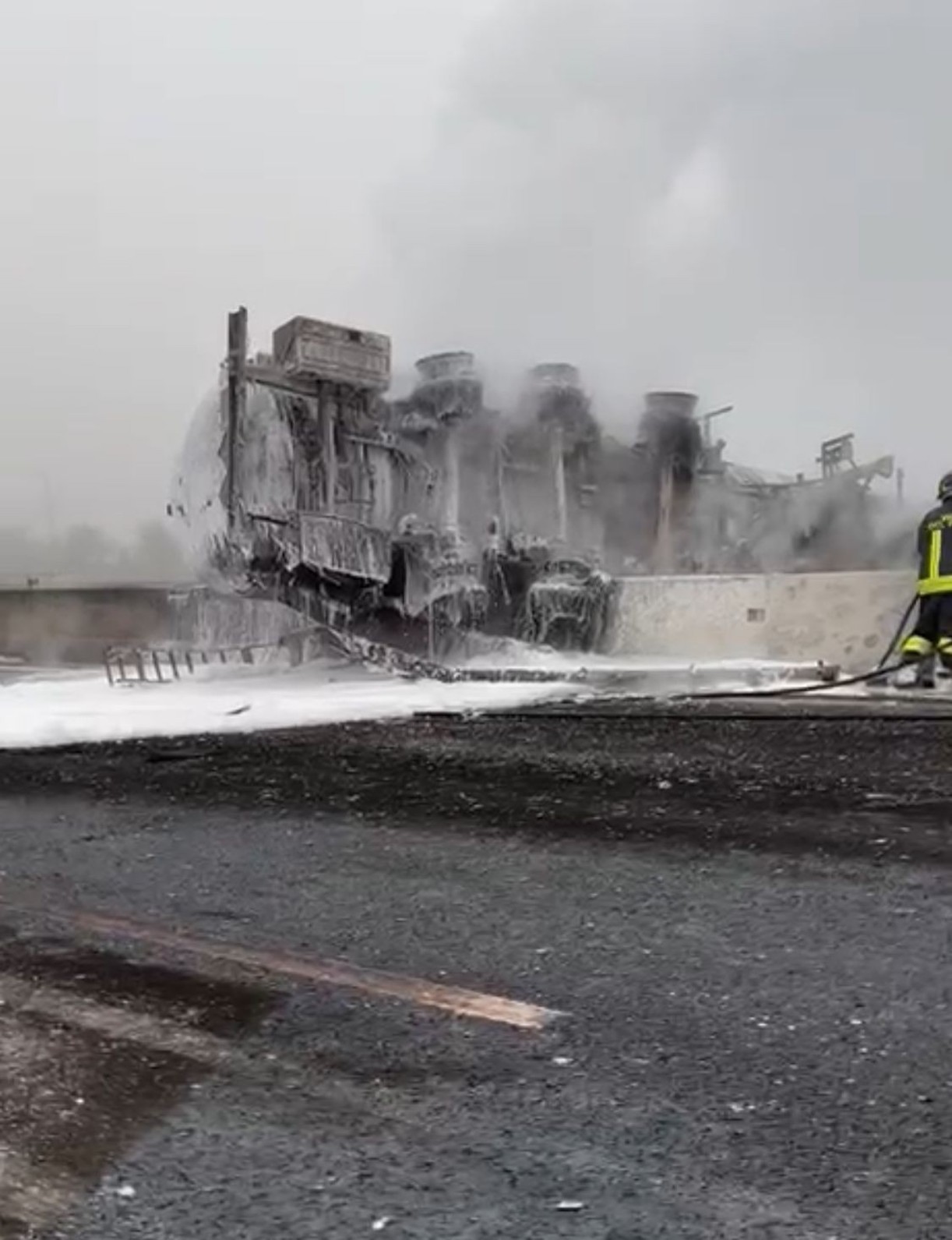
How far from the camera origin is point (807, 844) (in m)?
4.79

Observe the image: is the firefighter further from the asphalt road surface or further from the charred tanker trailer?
the charred tanker trailer

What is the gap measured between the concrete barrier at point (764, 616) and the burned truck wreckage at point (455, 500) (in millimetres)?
684

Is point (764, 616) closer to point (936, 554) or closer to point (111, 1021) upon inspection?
point (936, 554)

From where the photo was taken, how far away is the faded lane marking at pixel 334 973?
2.96 metres

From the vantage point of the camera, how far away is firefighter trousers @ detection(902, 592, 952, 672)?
37.0 ft

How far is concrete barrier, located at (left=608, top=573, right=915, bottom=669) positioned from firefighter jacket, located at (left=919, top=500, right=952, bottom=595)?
5.56ft

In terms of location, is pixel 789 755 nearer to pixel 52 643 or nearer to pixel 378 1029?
pixel 378 1029

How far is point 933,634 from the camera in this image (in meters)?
11.4

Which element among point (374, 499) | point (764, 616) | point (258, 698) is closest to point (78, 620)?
point (374, 499)

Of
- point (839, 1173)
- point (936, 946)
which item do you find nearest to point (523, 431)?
point (936, 946)

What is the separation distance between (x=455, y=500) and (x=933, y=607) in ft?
29.5

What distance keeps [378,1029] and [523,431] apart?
1749cm

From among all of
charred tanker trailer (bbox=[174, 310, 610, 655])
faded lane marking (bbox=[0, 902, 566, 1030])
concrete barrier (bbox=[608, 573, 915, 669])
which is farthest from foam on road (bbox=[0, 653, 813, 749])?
faded lane marking (bbox=[0, 902, 566, 1030])

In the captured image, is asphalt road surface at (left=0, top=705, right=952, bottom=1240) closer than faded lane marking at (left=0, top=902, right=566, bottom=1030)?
Yes
